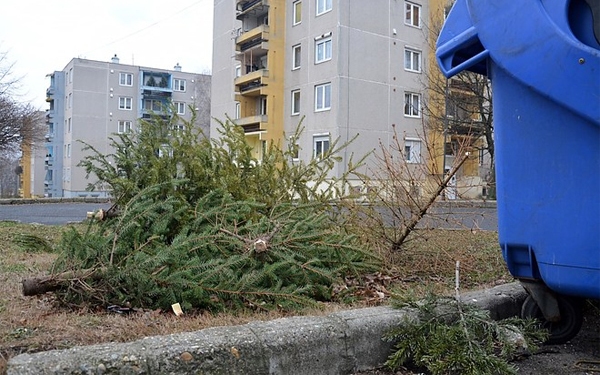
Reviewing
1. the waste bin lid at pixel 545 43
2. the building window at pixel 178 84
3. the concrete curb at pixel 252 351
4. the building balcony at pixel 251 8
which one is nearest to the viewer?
the concrete curb at pixel 252 351

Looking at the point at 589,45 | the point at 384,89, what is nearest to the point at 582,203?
the point at 589,45

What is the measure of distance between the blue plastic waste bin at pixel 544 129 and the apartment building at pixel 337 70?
20909mm

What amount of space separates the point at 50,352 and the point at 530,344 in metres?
2.44

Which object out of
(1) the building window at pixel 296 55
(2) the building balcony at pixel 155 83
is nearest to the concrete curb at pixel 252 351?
(1) the building window at pixel 296 55

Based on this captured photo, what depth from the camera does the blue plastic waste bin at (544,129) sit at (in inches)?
103

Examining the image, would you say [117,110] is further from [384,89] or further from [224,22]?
[384,89]

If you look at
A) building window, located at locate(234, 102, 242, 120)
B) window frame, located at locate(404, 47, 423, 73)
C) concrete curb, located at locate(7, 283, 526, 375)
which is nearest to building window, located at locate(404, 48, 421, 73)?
window frame, located at locate(404, 47, 423, 73)

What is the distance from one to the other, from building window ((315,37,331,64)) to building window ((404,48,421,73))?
180 inches

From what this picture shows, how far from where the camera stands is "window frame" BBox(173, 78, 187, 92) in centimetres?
6212

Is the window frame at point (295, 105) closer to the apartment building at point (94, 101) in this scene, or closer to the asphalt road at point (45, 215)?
the asphalt road at point (45, 215)

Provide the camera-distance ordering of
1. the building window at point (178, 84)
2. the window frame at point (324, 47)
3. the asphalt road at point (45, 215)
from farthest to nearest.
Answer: the building window at point (178, 84) < the window frame at point (324, 47) < the asphalt road at point (45, 215)

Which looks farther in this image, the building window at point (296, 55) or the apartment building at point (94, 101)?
the apartment building at point (94, 101)

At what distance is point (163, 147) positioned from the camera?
4.41 meters

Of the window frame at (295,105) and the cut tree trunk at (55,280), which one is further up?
the window frame at (295,105)
